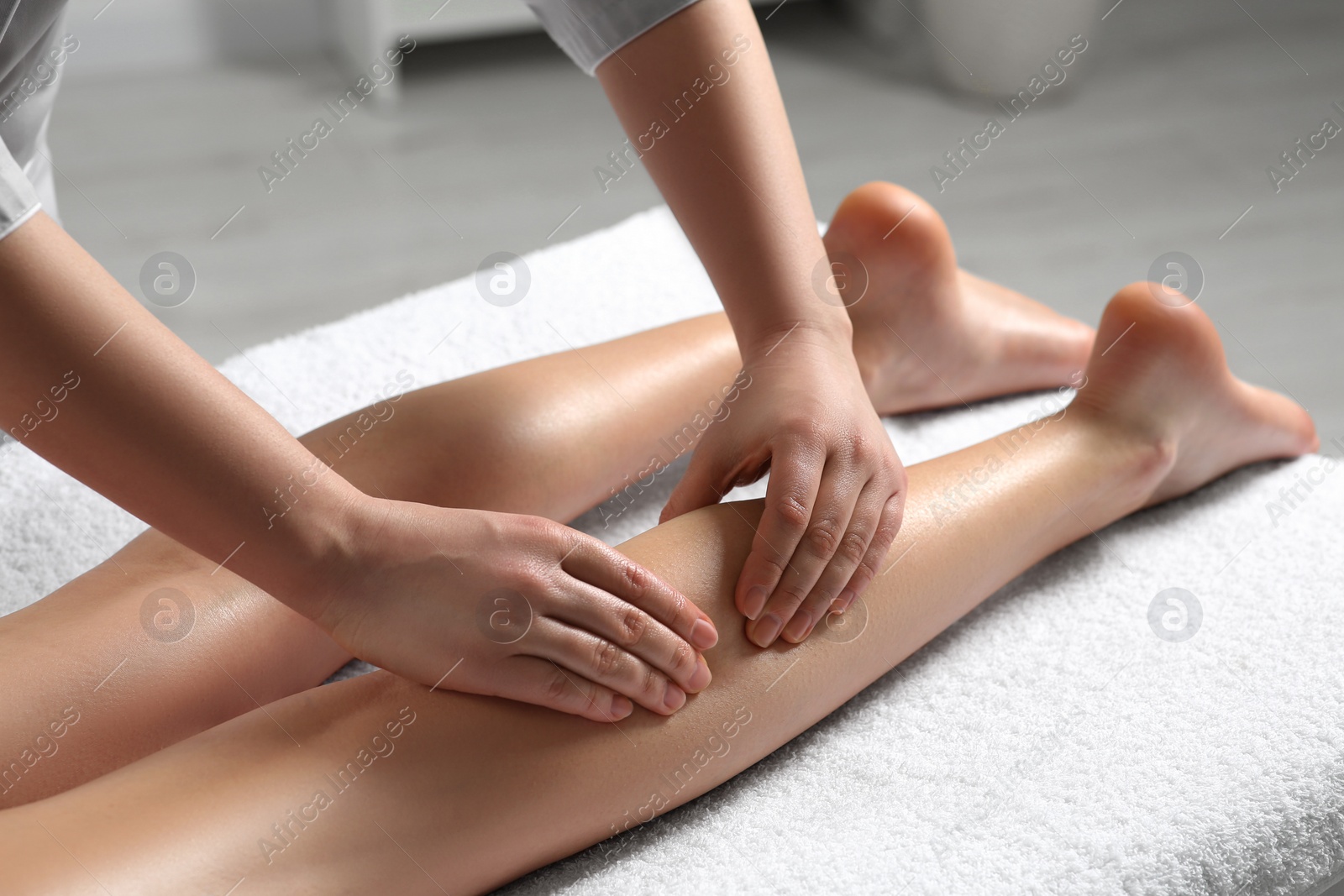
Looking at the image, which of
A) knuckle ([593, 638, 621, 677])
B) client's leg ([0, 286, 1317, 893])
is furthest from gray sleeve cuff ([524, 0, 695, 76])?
knuckle ([593, 638, 621, 677])

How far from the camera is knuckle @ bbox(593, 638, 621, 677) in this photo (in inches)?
25.1

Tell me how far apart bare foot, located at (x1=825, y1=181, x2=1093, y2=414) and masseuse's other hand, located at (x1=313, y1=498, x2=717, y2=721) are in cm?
48

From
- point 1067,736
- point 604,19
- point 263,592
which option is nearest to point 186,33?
point 604,19

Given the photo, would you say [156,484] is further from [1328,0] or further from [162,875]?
[1328,0]

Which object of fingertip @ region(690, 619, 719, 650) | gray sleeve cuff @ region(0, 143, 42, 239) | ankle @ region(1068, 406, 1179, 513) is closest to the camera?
gray sleeve cuff @ region(0, 143, 42, 239)

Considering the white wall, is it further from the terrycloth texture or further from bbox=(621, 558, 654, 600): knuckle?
bbox=(621, 558, 654, 600): knuckle

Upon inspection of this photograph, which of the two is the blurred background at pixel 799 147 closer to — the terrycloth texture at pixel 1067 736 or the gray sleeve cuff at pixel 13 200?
the terrycloth texture at pixel 1067 736

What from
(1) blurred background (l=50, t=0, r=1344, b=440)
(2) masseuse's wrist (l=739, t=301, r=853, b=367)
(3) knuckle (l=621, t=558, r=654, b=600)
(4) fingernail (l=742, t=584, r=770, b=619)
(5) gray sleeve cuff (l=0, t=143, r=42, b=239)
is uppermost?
(5) gray sleeve cuff (l=0, t=143, r=42, b=239)

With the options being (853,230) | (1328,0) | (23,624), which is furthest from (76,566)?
(1328,0)

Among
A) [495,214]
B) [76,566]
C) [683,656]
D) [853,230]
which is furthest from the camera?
[495,214]

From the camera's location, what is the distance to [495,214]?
2178 mm

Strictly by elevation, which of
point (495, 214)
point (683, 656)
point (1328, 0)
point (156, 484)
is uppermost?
point (156, 484)

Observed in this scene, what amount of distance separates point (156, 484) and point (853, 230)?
0.67 metres

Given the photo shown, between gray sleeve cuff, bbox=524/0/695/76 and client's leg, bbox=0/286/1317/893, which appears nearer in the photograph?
client's leg, bbox=0/286/1317/893
